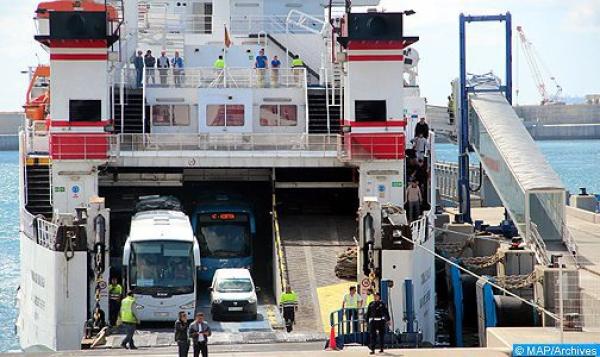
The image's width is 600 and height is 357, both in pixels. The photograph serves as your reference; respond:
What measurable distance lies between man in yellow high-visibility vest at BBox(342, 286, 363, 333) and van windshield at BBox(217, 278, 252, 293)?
3.41 meters

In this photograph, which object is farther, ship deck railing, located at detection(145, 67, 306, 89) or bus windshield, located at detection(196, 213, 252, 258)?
ship deck railing, located at detection(145, 67, 306, 89)

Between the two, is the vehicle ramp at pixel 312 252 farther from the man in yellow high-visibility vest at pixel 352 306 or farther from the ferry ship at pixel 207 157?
the man in yellow high-visibility vest at pixel 352 306

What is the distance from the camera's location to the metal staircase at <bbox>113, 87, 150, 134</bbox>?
36.7m

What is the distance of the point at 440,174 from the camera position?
213ft

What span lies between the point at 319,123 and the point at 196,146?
13.7 feet

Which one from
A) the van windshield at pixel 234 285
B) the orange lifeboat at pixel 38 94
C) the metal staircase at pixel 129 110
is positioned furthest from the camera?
the orange lifeboat at pixel 38 94

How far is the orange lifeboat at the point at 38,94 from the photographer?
133 feet

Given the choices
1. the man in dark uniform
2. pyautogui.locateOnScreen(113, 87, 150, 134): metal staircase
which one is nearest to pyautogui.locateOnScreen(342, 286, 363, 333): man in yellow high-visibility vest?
the man in dark uniform

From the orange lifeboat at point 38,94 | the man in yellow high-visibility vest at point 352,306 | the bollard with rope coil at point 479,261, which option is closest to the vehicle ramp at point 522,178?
the bollard with rope coil at point 479,261

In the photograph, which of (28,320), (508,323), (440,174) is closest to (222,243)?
(28,320)

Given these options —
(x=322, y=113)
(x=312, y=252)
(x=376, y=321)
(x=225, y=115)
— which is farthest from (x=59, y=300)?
(x=322, y=113)

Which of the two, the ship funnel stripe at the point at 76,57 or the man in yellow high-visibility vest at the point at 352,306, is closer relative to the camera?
the man in yellow high-visibility vest at the point at 352,306

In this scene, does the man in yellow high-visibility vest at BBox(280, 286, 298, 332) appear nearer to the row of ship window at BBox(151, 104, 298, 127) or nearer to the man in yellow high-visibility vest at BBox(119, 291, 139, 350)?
the man in yellow high-visibility vest at BBox(119, 291, 139, 350)

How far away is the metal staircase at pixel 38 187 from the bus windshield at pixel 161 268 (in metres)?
6.23
